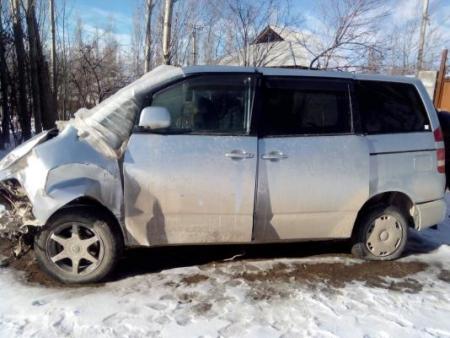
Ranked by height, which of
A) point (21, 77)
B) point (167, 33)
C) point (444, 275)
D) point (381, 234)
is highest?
point (167, 33)

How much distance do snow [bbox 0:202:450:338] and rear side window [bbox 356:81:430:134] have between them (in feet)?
4.80

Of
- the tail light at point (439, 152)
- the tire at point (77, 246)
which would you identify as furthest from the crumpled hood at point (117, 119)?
the tail light at point (439, 152)

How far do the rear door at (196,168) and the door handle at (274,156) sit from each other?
0.37 ft

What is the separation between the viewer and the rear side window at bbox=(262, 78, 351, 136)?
3932mm

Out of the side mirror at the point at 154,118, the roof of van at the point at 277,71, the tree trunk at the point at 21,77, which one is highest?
the tree trunk at the point at 21,77

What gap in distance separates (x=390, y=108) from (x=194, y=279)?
8.47 ft

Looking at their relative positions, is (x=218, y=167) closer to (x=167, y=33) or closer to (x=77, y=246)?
(x=77, y=246)

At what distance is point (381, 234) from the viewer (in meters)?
4.39

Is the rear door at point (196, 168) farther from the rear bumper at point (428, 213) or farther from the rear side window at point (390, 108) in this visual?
the rear bumper at point (428, 213)

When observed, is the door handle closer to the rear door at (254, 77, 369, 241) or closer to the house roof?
the rear door at (254, 77, 369, 241)

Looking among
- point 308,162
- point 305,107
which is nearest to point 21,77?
point 305,107

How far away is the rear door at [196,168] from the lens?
11.9 ft

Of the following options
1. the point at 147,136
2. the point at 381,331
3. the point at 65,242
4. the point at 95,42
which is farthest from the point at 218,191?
the point at 95,42

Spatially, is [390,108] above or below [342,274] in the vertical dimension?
above
